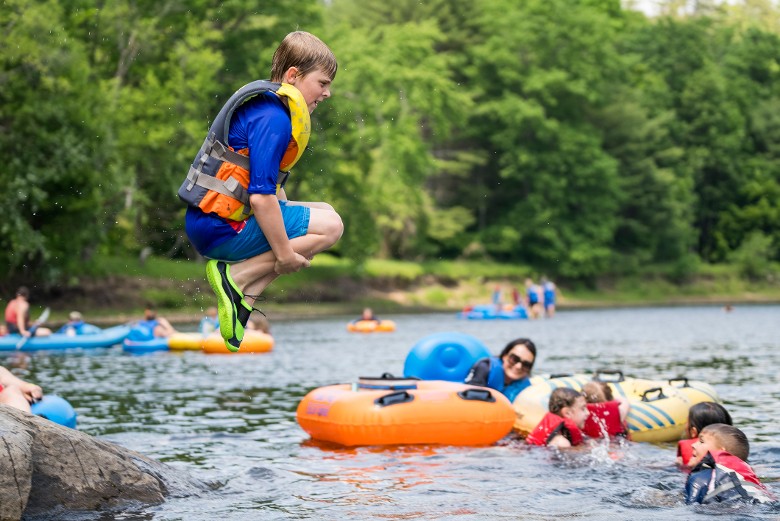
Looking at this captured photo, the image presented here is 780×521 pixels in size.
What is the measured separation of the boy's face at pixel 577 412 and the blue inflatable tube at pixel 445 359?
2725 mm

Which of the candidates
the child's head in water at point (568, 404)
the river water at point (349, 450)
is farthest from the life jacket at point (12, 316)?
the child's head in water at point (568, 404)

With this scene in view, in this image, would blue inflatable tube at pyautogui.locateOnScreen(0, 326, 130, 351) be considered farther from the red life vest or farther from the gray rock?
the red life vest

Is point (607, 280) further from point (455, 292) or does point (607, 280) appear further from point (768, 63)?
point (768, 63)

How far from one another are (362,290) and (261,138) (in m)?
44.7

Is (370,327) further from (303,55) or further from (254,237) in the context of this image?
(303,55)

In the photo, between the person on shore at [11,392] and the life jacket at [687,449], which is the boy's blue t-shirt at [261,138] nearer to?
the person on shore at [11,392]

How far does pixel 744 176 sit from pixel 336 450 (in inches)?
2449

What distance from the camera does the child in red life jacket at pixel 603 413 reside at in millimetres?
12250

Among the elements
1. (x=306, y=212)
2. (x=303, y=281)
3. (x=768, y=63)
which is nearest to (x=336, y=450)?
(x=306, y=212)

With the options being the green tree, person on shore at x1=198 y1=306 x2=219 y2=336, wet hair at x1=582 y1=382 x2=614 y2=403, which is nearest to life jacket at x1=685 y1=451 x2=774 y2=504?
wet hair at x1=582 y1=382 x2=614 y2=403

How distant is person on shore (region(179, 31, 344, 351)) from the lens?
5.26 metres

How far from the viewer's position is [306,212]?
5.60 metres

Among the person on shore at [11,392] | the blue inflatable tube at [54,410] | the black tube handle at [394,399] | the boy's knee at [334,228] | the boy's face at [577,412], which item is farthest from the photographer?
the black tube handle at [394,399]

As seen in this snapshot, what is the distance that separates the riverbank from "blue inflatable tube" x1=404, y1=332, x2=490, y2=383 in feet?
73.5
